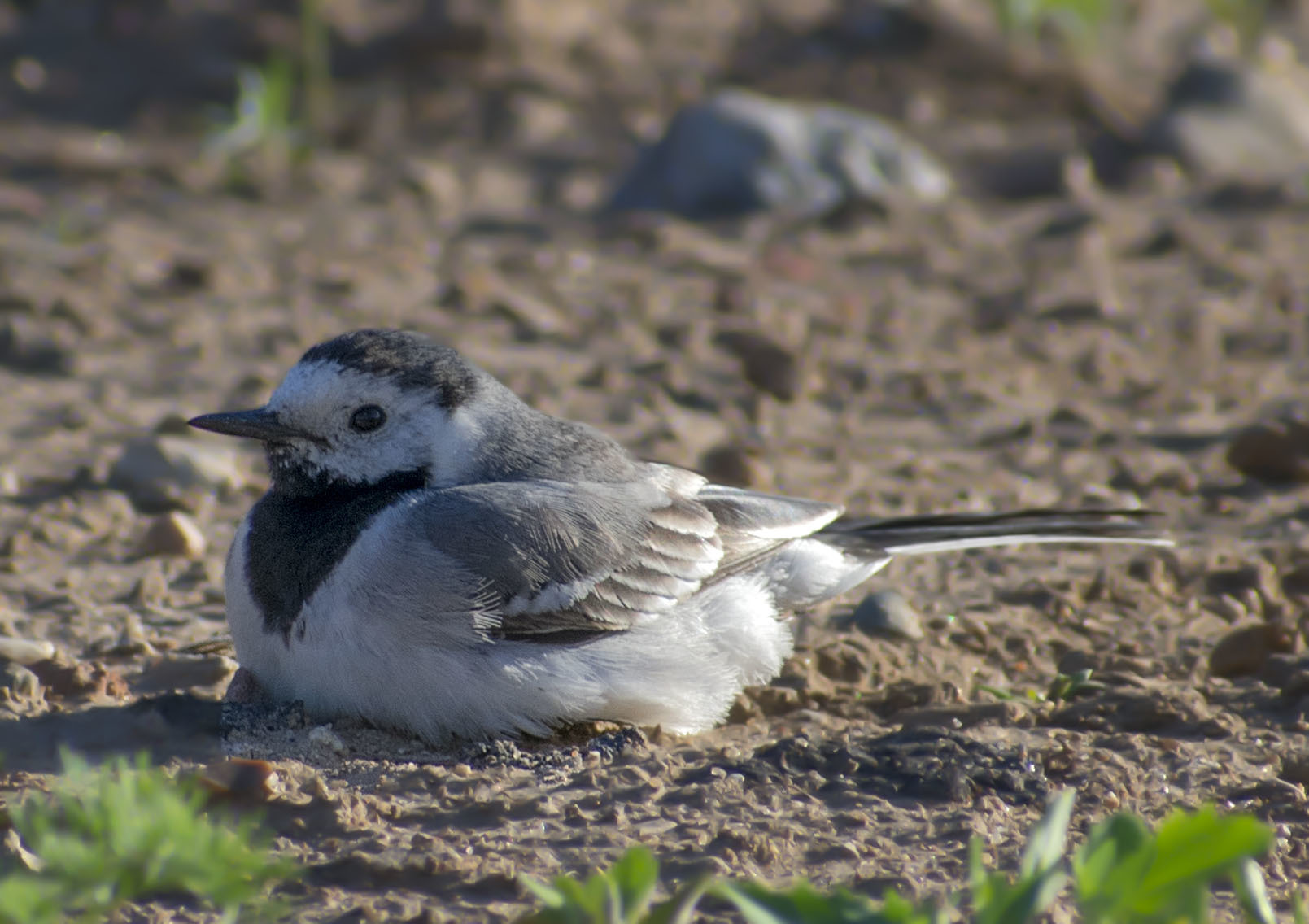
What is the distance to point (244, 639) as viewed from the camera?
5.05 metres

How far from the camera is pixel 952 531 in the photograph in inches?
234

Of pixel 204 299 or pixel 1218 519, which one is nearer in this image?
pixel 1218 519

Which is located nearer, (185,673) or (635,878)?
(635,878)

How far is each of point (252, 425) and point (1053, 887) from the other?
299 centimetres

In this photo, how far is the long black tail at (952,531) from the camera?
5.90 m

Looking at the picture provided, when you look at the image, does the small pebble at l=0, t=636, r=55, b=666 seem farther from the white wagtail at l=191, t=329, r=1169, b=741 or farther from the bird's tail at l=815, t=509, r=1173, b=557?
the bird's tail at l=815, t=509, r=1173, b=557

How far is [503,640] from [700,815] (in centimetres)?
87

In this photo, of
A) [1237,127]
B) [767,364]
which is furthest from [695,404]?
[1237,127]

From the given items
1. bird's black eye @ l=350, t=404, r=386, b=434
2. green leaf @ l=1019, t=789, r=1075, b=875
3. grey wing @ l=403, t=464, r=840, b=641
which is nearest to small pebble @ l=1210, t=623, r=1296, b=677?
grey wing @ l=403, t=464, r=840, b=641

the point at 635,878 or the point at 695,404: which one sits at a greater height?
the point at 695,404

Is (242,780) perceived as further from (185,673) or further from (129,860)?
(129,860)

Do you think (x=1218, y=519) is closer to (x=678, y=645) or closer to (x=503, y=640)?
(x=678, y=645)

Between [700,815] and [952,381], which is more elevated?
[952,381]

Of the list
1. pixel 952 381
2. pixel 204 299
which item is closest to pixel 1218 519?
pixel 952 381
